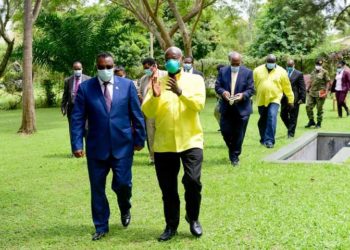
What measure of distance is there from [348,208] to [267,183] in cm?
198

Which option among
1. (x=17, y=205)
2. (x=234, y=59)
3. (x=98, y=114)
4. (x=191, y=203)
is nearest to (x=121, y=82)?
(x=98, y=114)

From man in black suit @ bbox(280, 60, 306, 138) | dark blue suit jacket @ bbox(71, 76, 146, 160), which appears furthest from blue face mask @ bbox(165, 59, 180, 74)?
man in black suit @ bbox(280, 60, 306, 138)

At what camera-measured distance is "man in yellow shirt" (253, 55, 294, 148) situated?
13039 mm

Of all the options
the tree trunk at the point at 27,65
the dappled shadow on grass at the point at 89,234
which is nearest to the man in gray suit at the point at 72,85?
the dappled shadow on grass at the point at 89,234

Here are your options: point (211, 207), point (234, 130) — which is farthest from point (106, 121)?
point (234, 130)

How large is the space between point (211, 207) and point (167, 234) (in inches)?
57.9

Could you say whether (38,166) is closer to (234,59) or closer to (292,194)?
(234,59)

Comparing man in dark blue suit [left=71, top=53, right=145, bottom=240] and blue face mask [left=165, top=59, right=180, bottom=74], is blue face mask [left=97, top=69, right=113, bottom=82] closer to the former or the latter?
man in dark blue suit [left=71, top=53, right=145, bottom=240]

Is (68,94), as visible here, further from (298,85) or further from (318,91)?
(318,91)

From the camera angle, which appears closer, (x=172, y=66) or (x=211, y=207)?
(x=172, y=66)

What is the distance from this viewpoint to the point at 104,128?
22.1 feet

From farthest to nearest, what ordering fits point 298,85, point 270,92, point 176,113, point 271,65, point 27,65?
1. point 27,65
2. point 298,85
3. point 271,65
4. point 270,92
5. point 176,113

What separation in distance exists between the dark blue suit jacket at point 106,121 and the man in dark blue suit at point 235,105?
4.15 metres

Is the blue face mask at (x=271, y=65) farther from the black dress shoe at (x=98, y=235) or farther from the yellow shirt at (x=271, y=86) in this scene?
the black dress shoe at (x=98, y=235)
